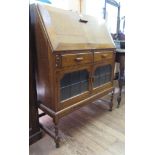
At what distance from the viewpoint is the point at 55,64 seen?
1207 mm

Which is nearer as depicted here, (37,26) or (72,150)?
(37,26)

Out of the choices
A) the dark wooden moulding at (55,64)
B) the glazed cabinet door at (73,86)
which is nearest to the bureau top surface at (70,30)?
the dark wooden moulding at (55,64)

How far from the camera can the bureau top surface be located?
3.98 ft

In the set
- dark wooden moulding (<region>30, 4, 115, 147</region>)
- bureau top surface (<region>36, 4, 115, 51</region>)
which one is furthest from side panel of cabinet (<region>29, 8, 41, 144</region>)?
bureau top surface (<region>36, 4, 115, 51</region>)

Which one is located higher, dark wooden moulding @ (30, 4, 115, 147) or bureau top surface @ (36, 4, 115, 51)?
bureau top surface @ (36, 4, 115, 51)

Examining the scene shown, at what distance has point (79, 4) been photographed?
2652mm

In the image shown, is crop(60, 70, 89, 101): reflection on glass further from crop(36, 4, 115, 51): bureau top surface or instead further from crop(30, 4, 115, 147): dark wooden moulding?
crop(36, 4, 115, 51): bureau top surface

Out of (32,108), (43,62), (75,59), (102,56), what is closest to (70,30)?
(75,59)

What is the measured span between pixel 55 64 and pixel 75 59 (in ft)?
0.72

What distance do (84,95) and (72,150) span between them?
0.52m

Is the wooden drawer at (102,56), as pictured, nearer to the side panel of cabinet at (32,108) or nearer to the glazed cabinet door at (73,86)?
the glazed cabinet door at (73,86)

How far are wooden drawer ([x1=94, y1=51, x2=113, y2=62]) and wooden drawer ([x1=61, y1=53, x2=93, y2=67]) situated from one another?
9 cm
